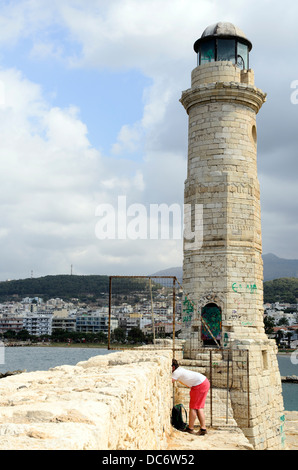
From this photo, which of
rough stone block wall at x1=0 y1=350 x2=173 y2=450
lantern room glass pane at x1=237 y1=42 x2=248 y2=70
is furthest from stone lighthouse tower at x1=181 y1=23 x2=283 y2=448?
rough stone block wall at x1=0 y1=350 x2=173 y2=450

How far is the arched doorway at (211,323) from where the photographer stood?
519 inches

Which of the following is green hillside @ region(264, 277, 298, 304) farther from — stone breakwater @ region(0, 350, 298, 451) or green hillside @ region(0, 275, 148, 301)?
stone breakwater @ region(0, 350, 298, 451)

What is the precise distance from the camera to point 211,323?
13289mm

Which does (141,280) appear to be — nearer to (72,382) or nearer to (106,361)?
(106,361)

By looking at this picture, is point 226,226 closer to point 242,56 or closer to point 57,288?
point 242,56

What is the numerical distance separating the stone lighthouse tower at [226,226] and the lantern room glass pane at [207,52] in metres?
0.37

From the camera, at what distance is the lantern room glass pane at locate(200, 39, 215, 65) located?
14847 mm

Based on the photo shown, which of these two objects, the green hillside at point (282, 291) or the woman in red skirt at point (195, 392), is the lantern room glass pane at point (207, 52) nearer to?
the woman in red skirt at point (195, 392)

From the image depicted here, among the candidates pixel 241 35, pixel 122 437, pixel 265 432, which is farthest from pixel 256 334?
pixel 122 437

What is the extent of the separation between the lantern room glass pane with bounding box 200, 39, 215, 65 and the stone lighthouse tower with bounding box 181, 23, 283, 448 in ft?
1.21

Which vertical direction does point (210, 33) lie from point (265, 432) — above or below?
above

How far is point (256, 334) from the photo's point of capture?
13227mm

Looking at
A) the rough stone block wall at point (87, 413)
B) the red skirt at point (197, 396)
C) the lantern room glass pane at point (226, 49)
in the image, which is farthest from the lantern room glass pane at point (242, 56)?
the rough stone block wall at point (87, 413)

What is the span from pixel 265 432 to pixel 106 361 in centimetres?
585
